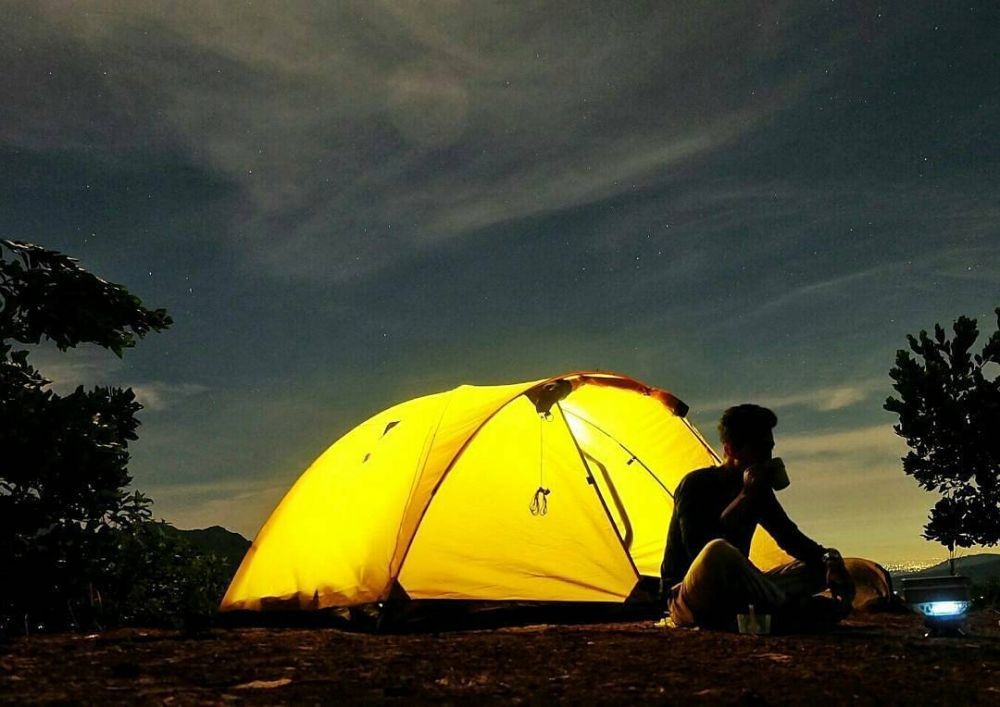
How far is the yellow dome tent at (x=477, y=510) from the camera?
9.98m

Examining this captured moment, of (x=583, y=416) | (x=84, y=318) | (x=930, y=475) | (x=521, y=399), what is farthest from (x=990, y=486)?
(x=84, y=318)

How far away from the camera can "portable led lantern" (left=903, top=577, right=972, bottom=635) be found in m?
7.46

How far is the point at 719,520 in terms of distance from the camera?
Answer: 27.4 ft

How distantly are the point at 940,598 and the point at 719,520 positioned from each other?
6.01ft

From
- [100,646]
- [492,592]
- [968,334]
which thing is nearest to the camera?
[100,646]

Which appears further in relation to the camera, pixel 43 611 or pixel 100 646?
pixel 43 611

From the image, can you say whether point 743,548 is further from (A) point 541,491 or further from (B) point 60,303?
(B) point 60,303

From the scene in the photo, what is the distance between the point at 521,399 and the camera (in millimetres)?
11609

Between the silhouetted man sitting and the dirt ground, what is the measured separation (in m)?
0.25

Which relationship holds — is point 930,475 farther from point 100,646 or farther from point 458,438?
point 100,646

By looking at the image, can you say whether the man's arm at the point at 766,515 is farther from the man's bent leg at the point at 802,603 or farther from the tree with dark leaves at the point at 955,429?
the tree with dark leaves at the point at 955,429

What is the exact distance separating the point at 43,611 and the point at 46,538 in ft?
2.60

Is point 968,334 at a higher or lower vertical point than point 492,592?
higher

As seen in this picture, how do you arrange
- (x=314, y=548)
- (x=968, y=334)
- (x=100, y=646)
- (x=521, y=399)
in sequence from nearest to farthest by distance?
1. (x=100, y=646)
2. (x=314, y=548)
3. (x=521, y=399)
4. (x=968, y=334)
